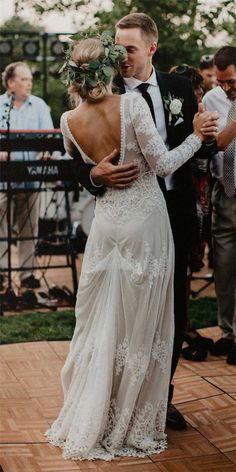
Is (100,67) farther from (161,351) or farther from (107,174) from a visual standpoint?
(161,351)

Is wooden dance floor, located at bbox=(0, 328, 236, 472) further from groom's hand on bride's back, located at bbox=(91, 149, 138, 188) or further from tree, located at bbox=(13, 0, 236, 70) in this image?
tree, located at bbox=(13, 0, 236, 70)

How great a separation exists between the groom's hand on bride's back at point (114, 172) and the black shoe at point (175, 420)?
4.40 feet

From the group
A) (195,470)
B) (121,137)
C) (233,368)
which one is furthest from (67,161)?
(195,470)

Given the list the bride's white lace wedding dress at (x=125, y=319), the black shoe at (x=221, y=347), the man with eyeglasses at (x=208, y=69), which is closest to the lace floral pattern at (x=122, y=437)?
the bride's white lace wedding dress at (x=125, y=319)

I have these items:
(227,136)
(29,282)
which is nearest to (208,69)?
(29,282)

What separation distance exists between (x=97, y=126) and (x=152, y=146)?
29 centimetres

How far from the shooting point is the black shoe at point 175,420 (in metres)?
4.67

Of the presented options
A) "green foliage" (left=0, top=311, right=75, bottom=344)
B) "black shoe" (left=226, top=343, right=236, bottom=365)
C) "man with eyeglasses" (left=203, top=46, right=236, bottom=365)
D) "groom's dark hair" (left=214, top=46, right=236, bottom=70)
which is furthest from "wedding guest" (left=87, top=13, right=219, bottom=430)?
"green foliage" (left=0, top=311, right=75, bottom=344)

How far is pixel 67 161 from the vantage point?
24.3 ft

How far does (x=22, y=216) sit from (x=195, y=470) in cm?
452

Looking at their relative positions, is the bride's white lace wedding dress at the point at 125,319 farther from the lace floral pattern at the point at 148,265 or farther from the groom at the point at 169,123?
the groom at the point at 169,123

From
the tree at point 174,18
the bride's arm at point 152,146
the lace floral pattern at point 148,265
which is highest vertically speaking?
the tree at point 174,18

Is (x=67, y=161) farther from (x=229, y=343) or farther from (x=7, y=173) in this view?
(x=229, y=343)

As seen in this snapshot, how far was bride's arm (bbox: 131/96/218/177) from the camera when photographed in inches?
159
